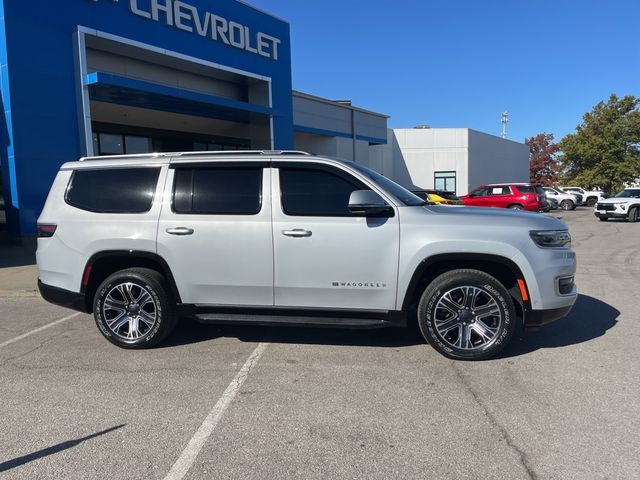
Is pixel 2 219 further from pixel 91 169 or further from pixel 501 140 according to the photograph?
pixel 501 140

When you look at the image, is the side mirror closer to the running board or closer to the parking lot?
the running board

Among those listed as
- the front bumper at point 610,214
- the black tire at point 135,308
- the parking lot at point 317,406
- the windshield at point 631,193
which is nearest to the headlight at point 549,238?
the parking lot at point 317,406

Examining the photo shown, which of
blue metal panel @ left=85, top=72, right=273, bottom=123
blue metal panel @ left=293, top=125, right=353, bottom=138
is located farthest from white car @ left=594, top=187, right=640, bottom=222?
blue metal panel @ left=85, top=72, right=273, bottom=123

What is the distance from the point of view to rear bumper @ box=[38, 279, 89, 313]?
5.14m

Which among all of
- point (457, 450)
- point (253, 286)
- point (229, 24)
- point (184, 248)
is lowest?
point (457, 450)

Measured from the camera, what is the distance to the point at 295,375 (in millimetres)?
4309

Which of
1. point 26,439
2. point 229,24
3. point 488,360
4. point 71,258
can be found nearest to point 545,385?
point 488,360

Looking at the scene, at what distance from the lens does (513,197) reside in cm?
2234

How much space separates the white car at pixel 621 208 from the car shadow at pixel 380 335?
1946cm

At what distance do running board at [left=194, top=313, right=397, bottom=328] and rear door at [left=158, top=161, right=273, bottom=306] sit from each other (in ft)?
0.47

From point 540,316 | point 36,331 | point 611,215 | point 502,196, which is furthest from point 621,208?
point 36,331

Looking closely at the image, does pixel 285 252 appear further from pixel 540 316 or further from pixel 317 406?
pixel 540 316

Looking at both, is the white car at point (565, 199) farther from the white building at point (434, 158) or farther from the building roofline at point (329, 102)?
the building roofline at point (329, 102)

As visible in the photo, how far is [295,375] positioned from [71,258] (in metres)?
2.74
